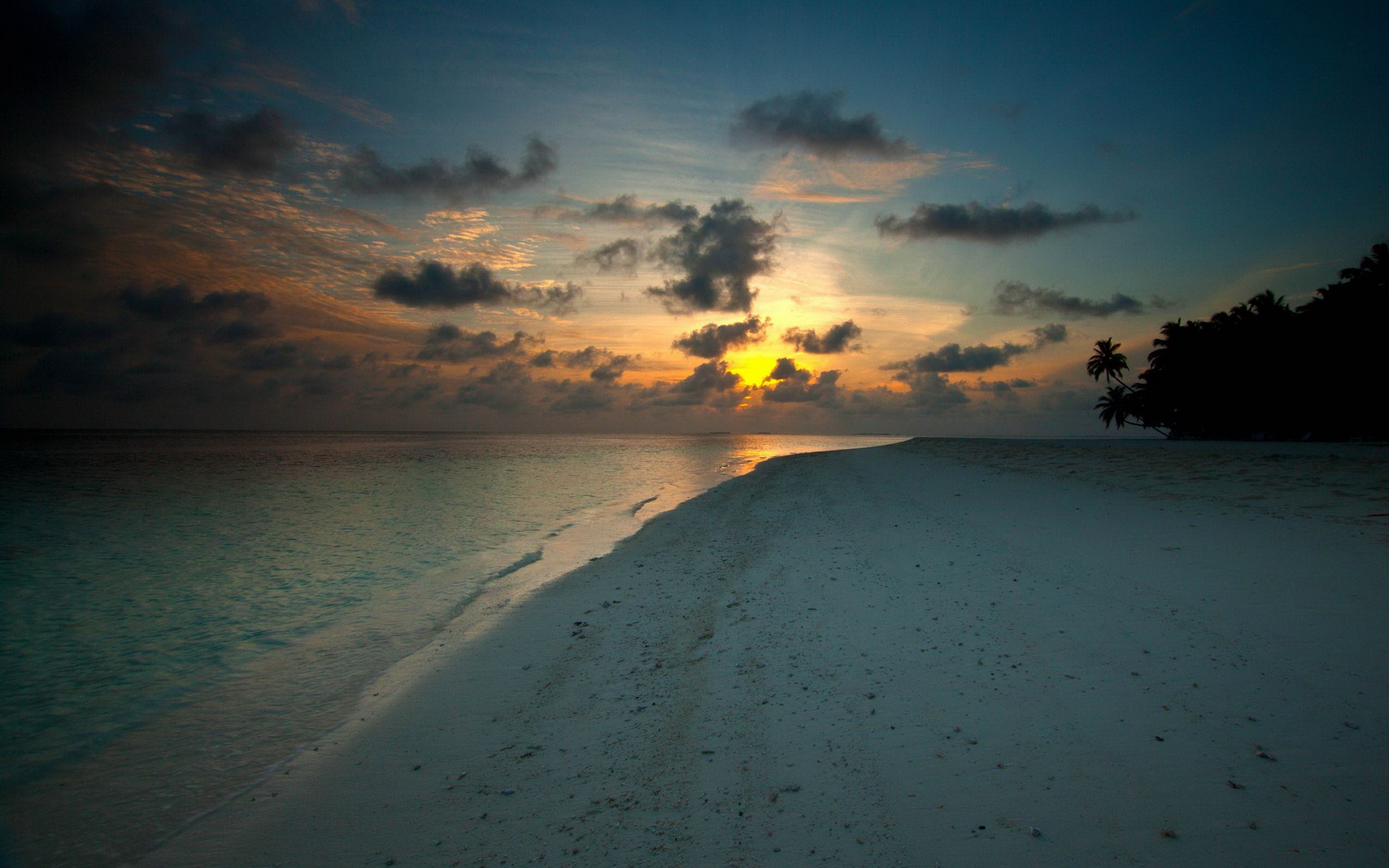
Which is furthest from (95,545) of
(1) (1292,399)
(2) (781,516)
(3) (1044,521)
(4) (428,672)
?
(1) (1292,399)

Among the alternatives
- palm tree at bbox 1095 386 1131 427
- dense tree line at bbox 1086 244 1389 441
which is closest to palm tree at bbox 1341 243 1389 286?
dense tree line at bbox 1086 244 1389 441

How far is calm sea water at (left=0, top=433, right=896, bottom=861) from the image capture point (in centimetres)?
555

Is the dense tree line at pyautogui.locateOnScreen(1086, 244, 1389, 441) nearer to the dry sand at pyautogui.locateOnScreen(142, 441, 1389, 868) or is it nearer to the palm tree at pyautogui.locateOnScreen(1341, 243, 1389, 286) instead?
the palm tree at pyautogui.locateOnScreen(1341, 243, 1389, 286)

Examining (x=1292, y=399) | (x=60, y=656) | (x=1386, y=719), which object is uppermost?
(x=1292, y=399)

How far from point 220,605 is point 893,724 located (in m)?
11.1

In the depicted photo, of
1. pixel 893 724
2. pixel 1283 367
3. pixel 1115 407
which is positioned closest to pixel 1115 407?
pixel 1115 407

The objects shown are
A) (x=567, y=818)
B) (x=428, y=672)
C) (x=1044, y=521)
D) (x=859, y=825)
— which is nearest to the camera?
(x=859, y=825)

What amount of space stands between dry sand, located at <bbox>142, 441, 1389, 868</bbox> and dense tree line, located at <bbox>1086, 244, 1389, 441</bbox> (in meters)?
44.7

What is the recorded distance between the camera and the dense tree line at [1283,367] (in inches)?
1486

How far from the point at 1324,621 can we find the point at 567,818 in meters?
7.33

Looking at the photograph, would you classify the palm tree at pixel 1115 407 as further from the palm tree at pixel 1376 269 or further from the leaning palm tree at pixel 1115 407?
the palm tree at pixel 1376 269

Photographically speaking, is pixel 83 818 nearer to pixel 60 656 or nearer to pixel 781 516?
pixel 60 656

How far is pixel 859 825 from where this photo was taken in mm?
3328

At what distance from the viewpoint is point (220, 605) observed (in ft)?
32.2
